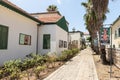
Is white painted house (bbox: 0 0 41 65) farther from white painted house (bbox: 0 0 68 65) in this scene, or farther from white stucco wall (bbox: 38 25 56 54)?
white stucco wall (bbox: 38 25 56 54)

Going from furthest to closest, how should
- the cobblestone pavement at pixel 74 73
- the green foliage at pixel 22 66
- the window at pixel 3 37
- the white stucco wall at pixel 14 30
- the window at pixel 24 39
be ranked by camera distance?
1. the window at pixel 24 39
2. the white stucco wall at pixel 14 30
3. the window at pixel 3 37
4. the cobblestone pavement at pixel 74 73
5. the green foliage at pixel 22 66

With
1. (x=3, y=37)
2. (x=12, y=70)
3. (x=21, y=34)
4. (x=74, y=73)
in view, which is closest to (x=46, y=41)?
(x=21, y=34)

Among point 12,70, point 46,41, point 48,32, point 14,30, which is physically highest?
point 48,32

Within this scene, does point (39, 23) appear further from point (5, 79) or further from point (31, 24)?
point (5, 79)

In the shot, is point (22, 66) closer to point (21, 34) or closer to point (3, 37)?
point (3, 37)

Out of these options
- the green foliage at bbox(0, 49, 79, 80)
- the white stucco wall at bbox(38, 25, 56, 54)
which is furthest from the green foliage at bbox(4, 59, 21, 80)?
the white stucco wall at bbox(38, 25, 56, 54)

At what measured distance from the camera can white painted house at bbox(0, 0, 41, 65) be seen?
35.5 feet

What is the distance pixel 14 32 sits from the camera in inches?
487

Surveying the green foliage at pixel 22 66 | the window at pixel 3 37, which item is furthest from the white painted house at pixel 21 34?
the green foliage at pixel 22 66

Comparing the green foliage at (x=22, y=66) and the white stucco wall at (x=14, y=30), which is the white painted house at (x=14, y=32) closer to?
the white stucco wall at (x=14, y=30)

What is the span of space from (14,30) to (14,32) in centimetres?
16

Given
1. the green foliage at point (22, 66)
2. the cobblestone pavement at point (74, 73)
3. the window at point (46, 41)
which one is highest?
the window at point (46, 41)

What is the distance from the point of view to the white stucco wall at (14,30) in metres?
10.9

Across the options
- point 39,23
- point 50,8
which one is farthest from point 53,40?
point 50,8
